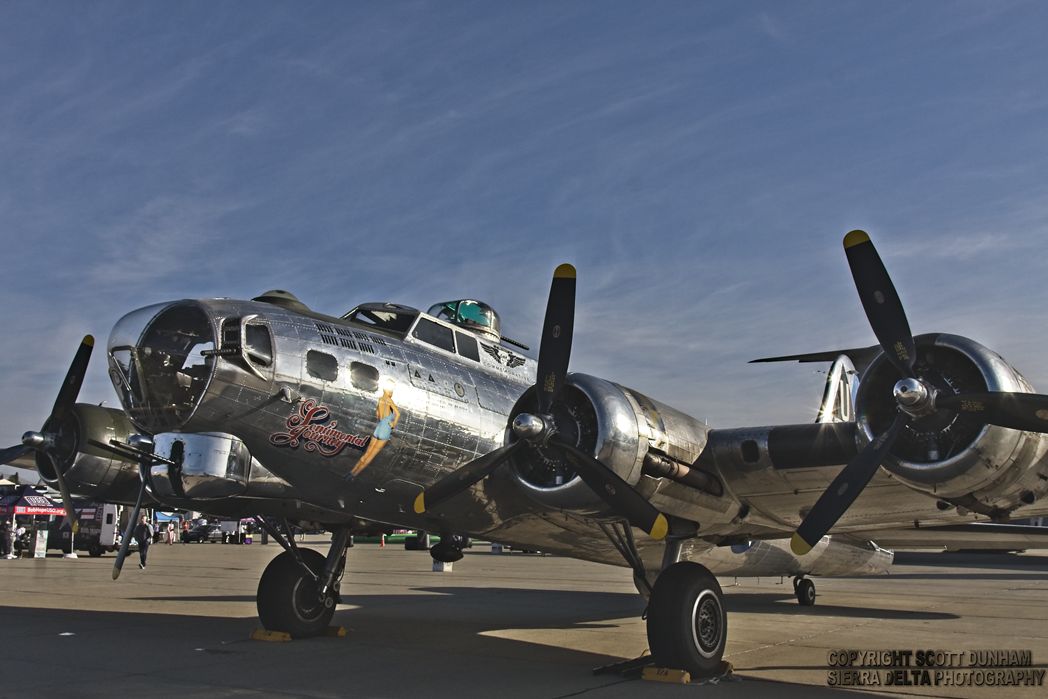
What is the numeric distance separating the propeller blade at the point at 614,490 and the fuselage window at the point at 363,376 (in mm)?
2171

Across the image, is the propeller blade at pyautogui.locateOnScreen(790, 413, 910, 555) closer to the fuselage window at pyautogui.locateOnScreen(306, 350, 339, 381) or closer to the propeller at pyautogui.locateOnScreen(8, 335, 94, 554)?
the fuselage window at pyautogui.locateOnScreen(306, 350, 339, 381)

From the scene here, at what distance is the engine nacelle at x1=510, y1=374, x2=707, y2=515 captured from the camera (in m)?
9.09

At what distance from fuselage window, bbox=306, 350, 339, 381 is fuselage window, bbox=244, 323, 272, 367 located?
436mm

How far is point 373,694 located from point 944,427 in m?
5.76

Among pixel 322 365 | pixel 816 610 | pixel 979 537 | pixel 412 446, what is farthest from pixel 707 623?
pixel 816 610

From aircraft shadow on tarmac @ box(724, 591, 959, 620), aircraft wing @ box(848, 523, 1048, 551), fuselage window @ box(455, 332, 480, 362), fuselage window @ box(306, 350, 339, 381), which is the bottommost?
aircraft shadow on tarmac @ box(724, 591, 959, 620)

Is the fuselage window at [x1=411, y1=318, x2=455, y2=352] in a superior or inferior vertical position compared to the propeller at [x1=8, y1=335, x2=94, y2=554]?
superior

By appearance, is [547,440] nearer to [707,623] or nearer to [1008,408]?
[707,623]

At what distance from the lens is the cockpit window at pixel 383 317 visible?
34.9 feet

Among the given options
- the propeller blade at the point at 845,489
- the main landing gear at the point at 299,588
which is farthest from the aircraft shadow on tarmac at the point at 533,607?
the propeller blade at the point at 845,489

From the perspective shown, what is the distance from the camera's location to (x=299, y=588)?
1174cm

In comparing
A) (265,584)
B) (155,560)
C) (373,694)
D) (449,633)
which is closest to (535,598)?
(449,633)

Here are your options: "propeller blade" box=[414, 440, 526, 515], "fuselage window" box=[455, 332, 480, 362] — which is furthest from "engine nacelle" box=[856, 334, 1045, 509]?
"fuselage window" box=[455, 332, 480, 362]

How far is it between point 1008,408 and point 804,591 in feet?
41.0
